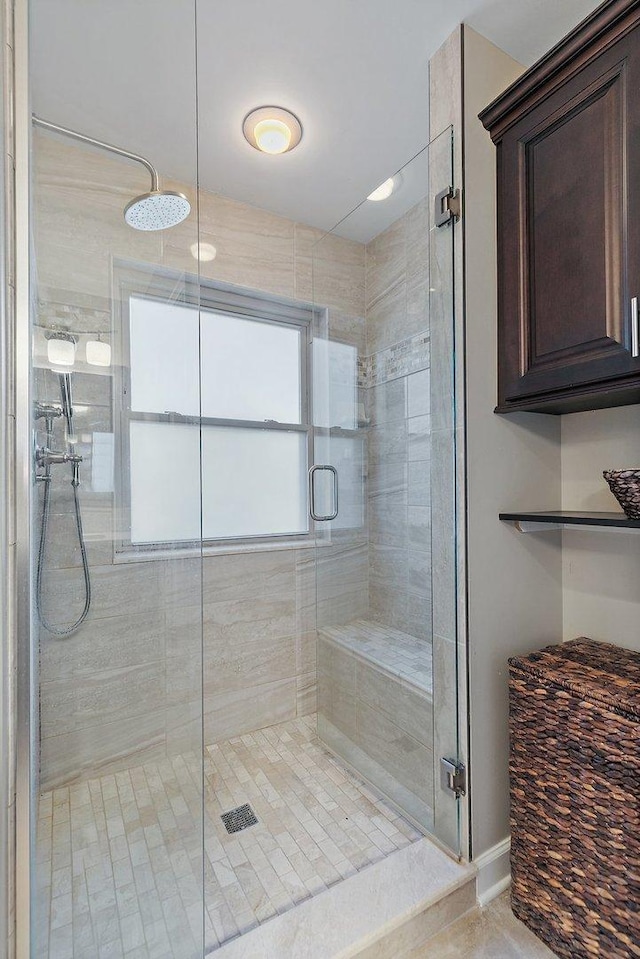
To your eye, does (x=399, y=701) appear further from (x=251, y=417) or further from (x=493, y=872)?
(x=251, y=417)

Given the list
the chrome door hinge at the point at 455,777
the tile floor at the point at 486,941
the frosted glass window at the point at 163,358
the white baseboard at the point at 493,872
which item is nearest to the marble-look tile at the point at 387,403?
the frosted glass window at the point at 163,358

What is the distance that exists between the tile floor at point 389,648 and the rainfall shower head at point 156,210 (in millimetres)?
1490

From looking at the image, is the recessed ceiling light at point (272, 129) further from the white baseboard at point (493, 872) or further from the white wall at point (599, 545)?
the white baseboard at point (493, 872)

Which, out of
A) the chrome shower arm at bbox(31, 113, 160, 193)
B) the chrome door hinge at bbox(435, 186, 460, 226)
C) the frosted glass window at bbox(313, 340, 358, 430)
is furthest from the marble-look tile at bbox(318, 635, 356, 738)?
the chrome shower arm at bbox(31, 113, 160, 193)

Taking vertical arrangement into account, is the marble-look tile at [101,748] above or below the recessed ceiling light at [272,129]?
below

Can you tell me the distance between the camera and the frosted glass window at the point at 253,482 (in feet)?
7.23

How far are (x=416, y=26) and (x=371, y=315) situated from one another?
97 cm

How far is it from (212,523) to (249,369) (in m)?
0.80

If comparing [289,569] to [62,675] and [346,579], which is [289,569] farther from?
[62,675]

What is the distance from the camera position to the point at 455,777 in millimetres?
1372

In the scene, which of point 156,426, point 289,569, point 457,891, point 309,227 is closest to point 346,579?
point 289,569

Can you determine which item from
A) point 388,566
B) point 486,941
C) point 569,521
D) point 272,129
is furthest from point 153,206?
point 486,941

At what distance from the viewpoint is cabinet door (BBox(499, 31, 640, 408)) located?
43.1 inches

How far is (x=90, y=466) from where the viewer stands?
974 millimetres
